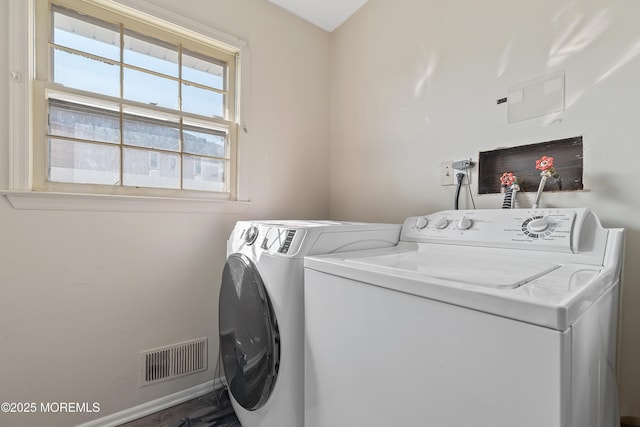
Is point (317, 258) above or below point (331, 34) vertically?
below

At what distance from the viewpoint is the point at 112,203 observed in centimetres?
134

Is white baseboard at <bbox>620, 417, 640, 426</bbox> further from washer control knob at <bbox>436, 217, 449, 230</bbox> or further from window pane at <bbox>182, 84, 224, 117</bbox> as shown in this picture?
window pane at <bbox>182, 84, 224, 117</bbox>

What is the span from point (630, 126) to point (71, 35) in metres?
2.27

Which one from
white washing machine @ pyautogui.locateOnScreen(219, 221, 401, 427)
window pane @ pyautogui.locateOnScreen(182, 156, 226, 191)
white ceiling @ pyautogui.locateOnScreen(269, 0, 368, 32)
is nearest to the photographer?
white washing machine @ pyautogui.locateOnScreen(219, 221, 401, 427)

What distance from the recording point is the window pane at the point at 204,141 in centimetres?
162

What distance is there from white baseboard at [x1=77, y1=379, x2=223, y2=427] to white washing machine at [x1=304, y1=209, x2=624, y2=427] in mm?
933

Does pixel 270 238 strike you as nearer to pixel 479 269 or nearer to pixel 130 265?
pixel 479 269

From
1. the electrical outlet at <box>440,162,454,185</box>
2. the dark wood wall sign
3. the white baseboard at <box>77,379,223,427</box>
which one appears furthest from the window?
the dark wood wall sign

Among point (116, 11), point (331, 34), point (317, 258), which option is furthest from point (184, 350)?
point (331, 34)

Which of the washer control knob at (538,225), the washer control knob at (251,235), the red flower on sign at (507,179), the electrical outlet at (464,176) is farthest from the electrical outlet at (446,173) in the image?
the washer control knob at (251,235)

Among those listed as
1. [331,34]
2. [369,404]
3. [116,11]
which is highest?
[331,34]

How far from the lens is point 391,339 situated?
0.67 meters

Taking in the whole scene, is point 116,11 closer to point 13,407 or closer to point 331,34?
point 331,34

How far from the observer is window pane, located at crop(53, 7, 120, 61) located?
50.9 inches
